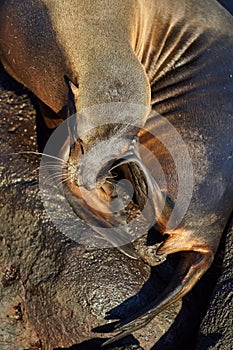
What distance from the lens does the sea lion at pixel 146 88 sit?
4.92 metres

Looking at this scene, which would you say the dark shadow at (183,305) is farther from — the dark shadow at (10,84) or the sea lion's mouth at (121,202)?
the dark shadow at (10,84)

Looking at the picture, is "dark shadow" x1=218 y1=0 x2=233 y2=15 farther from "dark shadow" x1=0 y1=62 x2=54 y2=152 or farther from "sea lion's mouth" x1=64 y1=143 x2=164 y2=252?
"sea lion's mouth" x1=64 y1=143 x2=164 y2=252

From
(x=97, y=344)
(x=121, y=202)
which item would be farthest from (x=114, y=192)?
(x=97, y=344)

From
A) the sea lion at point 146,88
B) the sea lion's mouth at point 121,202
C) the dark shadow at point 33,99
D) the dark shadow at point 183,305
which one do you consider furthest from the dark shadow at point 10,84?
the dark shadow at point 183,305

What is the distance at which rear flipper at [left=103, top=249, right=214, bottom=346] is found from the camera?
5094mm

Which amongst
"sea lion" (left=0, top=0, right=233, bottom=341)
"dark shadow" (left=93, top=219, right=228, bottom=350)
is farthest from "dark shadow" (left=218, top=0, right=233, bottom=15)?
→ "dark shadow" (left=93, top=219, right=228, bottom=350)

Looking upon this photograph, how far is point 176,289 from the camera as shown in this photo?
5.29 meters

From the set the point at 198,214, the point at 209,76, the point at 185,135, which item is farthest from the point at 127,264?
the point at 209,76

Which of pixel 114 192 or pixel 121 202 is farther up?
pixel 114 192

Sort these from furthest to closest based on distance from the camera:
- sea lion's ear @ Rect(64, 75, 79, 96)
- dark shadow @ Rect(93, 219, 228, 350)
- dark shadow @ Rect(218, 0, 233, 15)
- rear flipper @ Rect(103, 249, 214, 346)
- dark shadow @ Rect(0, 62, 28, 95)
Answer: dark shadow @ Rect(218, 0, 233, 15) → dark shadow @ Rect(0, 62, 28, 95) → dark shadow @ Rect(93, 219, 228, 350) → rear flipper @ Rect(103, 249, 214, 346) → sea lion's ear @ Rect(64, 75, 79, 96)

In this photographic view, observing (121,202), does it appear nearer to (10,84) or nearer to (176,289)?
(176,289)

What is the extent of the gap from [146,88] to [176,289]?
1450mm

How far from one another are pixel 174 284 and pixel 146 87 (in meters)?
1.44

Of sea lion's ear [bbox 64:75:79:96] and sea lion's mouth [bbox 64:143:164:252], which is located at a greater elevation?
sea lion's ear [bbox 64:75:79:96]
